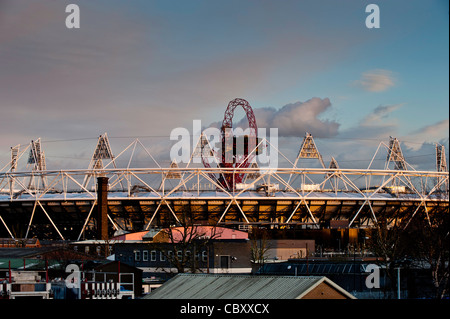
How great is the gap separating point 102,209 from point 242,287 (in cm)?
5761

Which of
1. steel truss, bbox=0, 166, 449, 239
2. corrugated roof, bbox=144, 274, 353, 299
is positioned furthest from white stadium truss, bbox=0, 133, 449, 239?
corrugated roof, bbox=144, 274, 353, 299

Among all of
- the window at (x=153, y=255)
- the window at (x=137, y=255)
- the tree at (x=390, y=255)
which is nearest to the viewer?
the tree at (x=390, y=255)

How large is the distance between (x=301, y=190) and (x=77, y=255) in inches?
1650

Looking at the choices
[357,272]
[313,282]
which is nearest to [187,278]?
[313,282]

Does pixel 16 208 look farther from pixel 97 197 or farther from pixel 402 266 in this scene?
pixel 402 266

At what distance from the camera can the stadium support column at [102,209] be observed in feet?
249

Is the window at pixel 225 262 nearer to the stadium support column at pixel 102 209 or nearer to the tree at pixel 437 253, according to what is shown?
the tree at pixel 437 253

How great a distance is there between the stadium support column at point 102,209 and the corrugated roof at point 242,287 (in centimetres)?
5253

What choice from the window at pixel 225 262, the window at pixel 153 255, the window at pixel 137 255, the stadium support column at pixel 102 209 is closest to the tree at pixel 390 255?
the window at pixel 225 262

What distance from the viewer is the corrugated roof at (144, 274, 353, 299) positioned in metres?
19.4

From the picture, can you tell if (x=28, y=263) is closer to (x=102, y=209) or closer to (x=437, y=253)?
(x=437, y=253)

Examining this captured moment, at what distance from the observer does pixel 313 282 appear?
19875 millimetres

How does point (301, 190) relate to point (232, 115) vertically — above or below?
below

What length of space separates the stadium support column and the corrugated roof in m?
52.5
